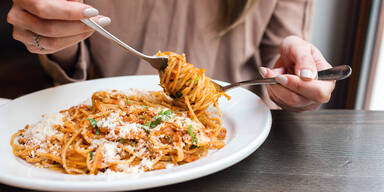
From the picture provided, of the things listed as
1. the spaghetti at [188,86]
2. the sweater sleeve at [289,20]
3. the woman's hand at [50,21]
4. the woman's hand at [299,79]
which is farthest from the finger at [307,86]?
the sweater sleeve at [289,20]

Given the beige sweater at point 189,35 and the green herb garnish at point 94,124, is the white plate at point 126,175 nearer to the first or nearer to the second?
the green herb garnish at point 94,124

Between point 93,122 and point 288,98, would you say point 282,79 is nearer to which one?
point 288,98

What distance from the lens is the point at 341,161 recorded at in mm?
1109

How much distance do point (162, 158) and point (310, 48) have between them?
83 centimetres

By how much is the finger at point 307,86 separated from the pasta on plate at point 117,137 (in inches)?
A: 11.8

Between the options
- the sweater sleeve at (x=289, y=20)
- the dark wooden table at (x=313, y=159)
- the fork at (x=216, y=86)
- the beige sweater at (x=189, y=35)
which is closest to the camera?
the dark wooden table at (x=313, y=159)

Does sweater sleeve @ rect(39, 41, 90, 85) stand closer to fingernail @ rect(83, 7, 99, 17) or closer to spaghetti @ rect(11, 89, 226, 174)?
spaghetti @ rect(11, 89, 226, 174)

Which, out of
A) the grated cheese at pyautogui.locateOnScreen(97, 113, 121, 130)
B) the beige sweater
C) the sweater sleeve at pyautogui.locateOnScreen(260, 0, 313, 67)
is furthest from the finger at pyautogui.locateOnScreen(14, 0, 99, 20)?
the sweater sleeve at pyautogui.locateOnScreen(260, 0, 313, 67)

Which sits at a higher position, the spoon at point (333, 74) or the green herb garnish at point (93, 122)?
the spoon at point (333, 74)

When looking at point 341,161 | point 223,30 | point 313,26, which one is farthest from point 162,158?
point 313,26

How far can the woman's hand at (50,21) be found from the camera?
1.02m

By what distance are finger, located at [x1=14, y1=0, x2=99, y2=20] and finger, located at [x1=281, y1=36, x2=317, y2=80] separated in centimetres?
77

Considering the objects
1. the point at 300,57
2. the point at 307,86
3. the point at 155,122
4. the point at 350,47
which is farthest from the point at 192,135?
the point at 350,47

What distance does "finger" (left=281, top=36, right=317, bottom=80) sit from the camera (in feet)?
3.93
